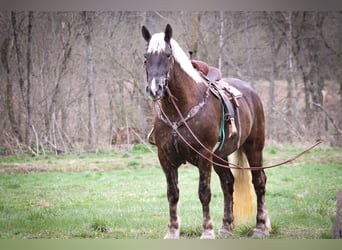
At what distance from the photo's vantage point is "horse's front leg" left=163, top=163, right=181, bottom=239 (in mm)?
4488

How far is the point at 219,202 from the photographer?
20.0ft

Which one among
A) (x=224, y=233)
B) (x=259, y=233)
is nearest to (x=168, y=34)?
(x=224, y=233)

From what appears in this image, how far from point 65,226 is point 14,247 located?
545 mm

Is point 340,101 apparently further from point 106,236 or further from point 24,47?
point 24,47

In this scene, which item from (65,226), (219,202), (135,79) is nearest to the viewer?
(65,226)

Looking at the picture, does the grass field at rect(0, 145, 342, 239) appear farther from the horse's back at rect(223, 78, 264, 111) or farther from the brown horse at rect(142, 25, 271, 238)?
the horse's back at rect(223, 78, 264, 111)

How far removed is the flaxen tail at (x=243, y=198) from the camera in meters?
5.04

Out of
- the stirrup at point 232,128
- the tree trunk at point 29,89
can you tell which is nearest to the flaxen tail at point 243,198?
the stirrup at point 232,128

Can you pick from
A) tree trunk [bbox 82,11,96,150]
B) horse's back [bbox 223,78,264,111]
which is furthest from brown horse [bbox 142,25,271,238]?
tree trunk [bbox 82,11,96,150]

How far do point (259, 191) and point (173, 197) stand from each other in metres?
1.02

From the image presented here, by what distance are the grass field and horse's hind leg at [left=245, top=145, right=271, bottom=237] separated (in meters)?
0.10

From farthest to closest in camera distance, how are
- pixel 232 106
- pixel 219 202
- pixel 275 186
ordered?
pixel 275 186
pixel 219 202
pixel 232 106

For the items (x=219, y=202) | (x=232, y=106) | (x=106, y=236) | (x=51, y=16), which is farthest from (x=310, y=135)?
(x=51, y=16)

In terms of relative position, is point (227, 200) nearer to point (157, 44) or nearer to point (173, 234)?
point (173, 234)
